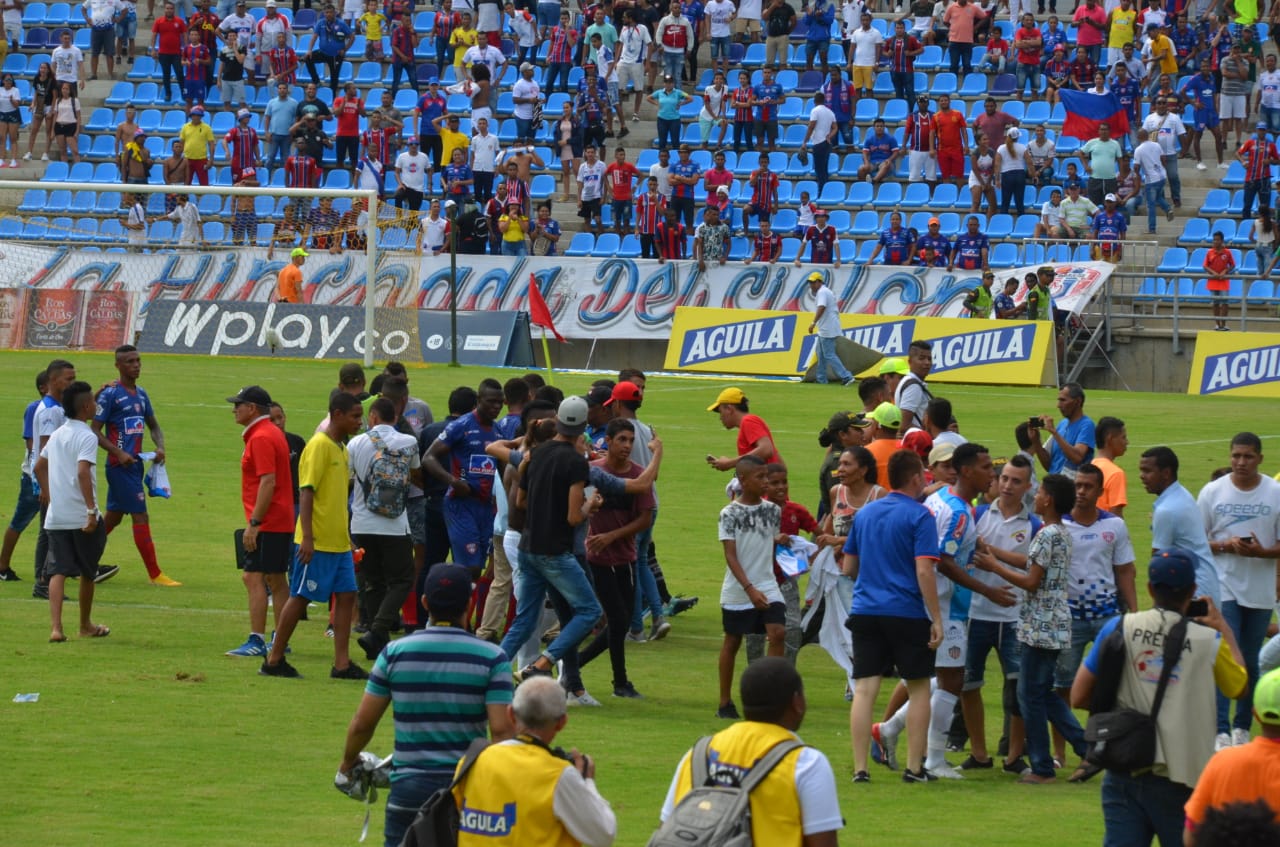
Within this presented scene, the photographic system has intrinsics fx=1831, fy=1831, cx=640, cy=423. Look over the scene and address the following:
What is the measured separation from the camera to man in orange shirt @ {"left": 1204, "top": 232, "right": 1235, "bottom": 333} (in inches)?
1255

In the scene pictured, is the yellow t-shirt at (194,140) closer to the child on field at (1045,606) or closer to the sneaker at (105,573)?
the sneaker at (105,573)

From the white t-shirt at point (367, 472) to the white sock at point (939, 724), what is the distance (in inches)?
154

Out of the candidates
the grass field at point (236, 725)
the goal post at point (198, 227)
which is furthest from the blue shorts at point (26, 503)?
the goal post at point (198, 227)

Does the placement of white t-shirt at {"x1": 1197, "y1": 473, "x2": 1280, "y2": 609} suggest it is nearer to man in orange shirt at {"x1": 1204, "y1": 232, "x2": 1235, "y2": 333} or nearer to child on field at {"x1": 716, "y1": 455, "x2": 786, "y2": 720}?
child on field at {"x1": 716, "y1": 455, "x2": 786, "y2": 720}

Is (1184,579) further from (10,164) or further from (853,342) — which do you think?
(10,164)

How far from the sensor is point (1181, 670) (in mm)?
6707

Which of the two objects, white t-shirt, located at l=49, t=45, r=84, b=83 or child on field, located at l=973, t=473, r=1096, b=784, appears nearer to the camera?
child on field, located at l=973, t=473, r=1096, b=784

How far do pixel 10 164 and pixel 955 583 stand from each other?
3645 centimetres

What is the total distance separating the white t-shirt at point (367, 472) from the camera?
11.9m

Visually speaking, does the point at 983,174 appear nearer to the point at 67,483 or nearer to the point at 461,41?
the point at 461,41

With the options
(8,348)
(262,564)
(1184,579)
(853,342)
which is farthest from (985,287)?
(1184,579)

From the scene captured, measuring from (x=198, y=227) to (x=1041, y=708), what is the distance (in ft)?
92.1

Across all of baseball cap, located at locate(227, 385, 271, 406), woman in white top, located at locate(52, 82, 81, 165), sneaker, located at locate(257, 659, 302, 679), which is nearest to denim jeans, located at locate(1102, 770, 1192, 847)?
sneaker, located at locate(257, 659, 302, 679)

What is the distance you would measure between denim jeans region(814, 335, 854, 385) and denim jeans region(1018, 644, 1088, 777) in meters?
20.2
